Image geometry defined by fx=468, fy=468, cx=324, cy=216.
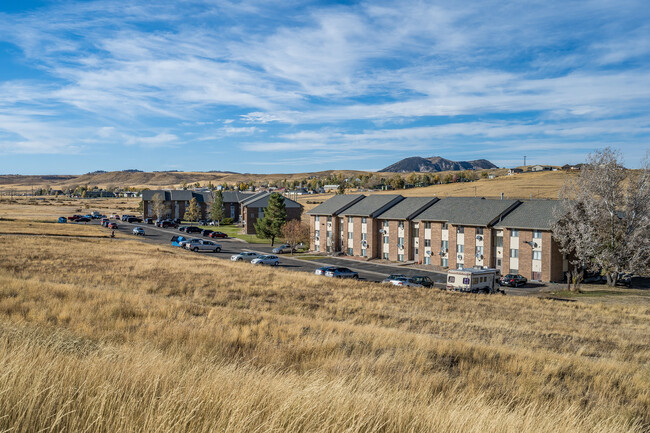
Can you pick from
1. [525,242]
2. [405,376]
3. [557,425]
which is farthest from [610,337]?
[525,242]

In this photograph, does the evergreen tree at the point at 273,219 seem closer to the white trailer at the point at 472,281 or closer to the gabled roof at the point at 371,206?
the gabled roof at the point at 371,206

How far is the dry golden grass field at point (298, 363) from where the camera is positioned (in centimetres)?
442

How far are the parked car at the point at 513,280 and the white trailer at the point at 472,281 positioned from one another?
5871 mm

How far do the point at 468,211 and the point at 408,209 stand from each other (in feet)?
28.8

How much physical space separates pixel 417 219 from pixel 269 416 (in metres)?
56.6

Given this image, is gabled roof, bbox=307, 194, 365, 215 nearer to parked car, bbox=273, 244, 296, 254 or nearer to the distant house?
parked car, bbox=273, 244, 296, 254

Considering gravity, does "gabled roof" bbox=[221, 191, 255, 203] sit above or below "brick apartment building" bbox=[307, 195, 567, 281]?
above

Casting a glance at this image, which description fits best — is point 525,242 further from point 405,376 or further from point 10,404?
point 10,404

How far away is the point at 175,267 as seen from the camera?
34812 mm

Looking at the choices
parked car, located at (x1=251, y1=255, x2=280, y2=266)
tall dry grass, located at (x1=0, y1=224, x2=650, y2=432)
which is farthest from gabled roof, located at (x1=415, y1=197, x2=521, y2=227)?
tall dry grass, located at (x1=0, y1=224, x2=650, y2=432)

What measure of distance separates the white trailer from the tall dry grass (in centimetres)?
1047

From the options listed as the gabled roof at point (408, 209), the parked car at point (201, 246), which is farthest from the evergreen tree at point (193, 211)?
the gabled roof at point (408, 209)

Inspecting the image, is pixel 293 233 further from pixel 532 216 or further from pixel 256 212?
pixel 532 216

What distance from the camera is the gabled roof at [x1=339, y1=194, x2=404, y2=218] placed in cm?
6531
